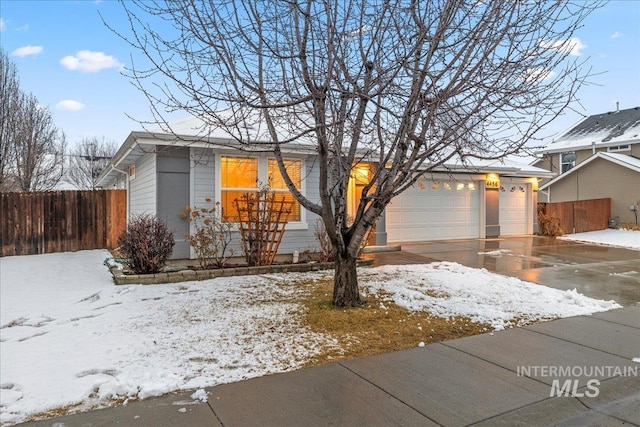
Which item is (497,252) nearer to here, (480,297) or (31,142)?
(480,297)

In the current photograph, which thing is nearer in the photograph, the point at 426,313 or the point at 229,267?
the point at 426,313

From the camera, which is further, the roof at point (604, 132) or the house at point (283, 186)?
the roof at point (604, 132)

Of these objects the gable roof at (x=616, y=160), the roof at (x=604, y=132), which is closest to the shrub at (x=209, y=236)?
the roof at (x=604, y=132)

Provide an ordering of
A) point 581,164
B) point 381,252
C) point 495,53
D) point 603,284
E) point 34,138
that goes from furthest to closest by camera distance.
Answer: point 581,164 < point 34,138 < point 381,252 < point 603,284 < point 495,53

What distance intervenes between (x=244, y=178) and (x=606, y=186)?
18.8 m

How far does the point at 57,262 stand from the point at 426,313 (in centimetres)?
890

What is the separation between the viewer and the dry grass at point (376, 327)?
415cm

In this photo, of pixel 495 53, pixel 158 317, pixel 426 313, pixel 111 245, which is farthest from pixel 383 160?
pixel 111 245

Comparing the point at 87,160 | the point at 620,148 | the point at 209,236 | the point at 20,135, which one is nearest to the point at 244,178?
the point at 209,236

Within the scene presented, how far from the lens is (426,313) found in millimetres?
5367

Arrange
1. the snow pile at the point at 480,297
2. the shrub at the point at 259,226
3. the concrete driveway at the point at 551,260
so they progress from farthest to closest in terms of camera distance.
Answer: the shrub at the point at 259,226 < the concrete driveway at the point at 551,260 < the snow pile at the point at 480,297

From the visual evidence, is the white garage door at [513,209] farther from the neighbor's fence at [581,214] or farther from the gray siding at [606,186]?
the gray siding at [606,186]

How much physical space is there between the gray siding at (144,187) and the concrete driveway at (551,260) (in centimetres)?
564

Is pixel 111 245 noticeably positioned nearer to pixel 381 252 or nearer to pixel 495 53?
pixel 381 252
